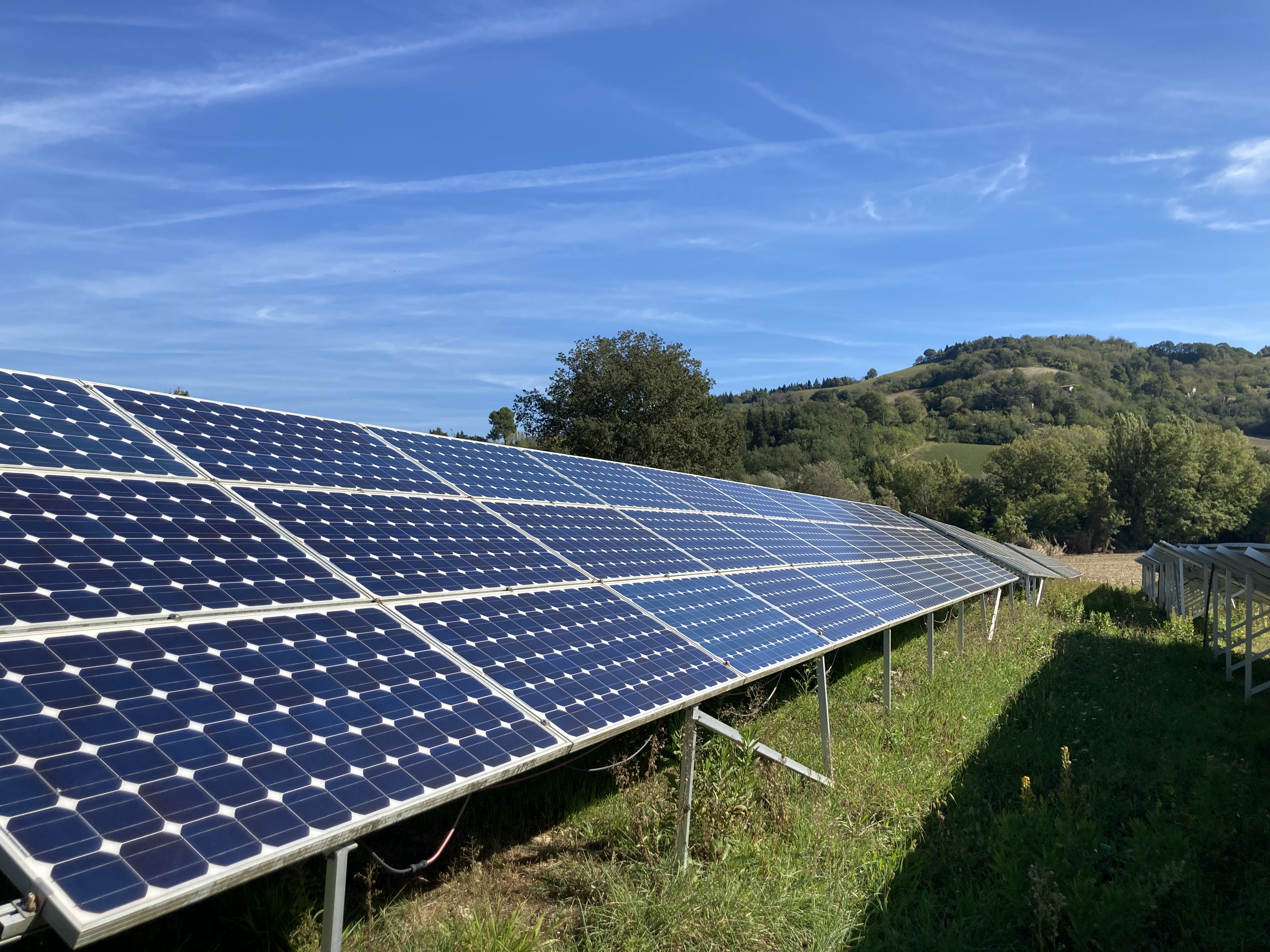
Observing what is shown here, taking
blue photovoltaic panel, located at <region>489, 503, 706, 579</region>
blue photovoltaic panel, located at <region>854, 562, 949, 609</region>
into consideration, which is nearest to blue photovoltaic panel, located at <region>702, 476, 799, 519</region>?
blue photovoltaic panel, located at <region>854, 562, 949, 609</region>

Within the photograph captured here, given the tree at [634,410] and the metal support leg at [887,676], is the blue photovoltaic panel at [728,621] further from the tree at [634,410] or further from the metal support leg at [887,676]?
the tree at [634,410]

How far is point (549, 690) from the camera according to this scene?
6.11 m

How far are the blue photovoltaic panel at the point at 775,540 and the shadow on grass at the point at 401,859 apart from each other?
3.51 meters

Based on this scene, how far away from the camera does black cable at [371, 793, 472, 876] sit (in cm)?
562

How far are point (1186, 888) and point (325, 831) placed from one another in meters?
7.47

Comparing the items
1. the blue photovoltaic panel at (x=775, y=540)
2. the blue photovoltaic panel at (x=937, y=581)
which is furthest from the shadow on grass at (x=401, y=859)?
the blue photovoltaic panel at (x=937, y=581)

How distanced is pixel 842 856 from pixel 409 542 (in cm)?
491

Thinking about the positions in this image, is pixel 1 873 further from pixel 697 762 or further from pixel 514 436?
pixel 514 436

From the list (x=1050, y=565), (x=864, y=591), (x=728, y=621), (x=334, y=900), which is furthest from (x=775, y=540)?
(x=1050, y=565)

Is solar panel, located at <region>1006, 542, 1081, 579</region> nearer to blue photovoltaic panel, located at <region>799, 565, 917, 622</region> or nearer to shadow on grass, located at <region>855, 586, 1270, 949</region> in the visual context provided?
blue photovoltaic panel, located at <region>799, 565, 917, 622</region>

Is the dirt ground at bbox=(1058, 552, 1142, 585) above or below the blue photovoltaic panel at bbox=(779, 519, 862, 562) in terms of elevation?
below

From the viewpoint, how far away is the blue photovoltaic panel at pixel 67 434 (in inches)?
255

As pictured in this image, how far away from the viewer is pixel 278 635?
545cm

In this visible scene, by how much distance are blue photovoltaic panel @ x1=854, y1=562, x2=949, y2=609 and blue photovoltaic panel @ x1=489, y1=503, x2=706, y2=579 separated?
17.8 ft
